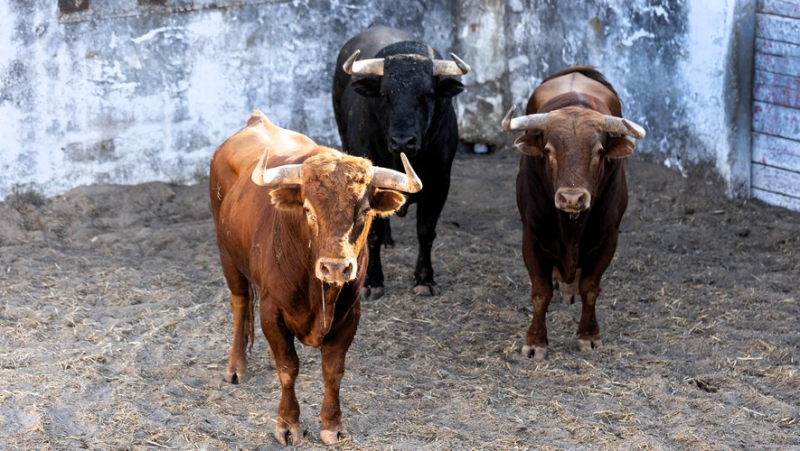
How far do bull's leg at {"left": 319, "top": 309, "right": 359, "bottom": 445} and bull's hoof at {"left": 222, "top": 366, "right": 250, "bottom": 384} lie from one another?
861 mm

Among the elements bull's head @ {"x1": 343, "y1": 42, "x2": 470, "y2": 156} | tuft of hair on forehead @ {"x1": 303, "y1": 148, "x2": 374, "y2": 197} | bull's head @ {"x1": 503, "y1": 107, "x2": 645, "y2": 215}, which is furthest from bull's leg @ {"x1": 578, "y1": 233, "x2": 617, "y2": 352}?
tuft of hair on forehead @ {"x1": 303, "y1": 148, "x2": 374, "y2": 197}

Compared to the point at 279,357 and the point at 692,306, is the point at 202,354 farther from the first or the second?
the point at 692,306

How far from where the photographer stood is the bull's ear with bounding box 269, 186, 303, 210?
4508 millimetres

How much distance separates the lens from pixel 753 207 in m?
8.72

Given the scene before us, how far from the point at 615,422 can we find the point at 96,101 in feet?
19.1

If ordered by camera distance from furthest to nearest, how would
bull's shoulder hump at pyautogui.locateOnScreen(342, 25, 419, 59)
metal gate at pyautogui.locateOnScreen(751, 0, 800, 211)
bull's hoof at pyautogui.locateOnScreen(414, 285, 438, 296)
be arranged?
metal gate at pyautogui.locateOnScreen(751, 0, 800, 211) → bull's shoulder hump at pyautogui.locateOnScreen(342, 25, 419, 59) → bull's hoof at pyautogui.locateOnScreen(414, 285, 438, 296)

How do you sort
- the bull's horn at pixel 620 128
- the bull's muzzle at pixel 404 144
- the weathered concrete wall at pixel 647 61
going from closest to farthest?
the bull's horn at pixel 620 128 < the bull's muzzle at pixel 404 144 < the weathered concrete wall at pixel 647 61

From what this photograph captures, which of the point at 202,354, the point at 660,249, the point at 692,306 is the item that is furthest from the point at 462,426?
the point at 660,249

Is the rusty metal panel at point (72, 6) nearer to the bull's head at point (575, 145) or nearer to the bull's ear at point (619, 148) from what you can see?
the bull's head at point (575, 145)

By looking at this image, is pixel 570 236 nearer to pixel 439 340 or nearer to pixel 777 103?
pixel 439 340

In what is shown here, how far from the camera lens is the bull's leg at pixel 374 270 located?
7.21 meters

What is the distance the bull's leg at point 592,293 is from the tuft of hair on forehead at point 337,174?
2205 millimetres

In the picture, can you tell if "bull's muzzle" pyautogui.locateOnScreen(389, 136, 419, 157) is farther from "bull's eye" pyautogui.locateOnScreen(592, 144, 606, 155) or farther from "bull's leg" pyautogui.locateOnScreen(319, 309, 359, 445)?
"bull's leg" pyautogui.locateOnScreen(319, 309, 359, 445)

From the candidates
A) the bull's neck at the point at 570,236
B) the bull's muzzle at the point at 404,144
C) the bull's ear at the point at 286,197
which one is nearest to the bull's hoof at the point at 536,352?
the bull's neck at the point at 570,236
